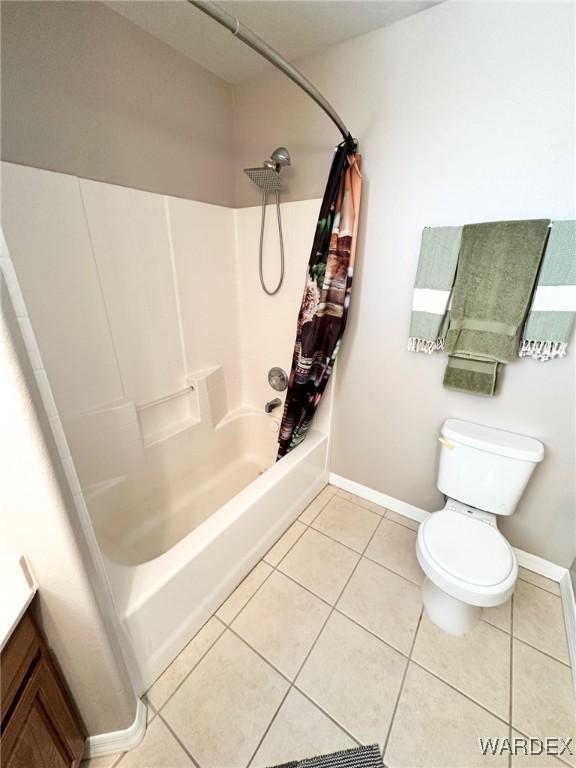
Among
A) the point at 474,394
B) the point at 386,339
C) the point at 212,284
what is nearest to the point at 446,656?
the point at 474,394

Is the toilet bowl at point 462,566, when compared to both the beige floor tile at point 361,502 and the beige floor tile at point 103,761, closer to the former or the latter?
the beige floor tile at point 361,502

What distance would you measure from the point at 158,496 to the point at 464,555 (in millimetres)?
1476

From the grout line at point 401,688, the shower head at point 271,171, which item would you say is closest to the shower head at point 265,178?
the shower head at point 271,171

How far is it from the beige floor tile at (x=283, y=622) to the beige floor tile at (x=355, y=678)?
0.05 meters

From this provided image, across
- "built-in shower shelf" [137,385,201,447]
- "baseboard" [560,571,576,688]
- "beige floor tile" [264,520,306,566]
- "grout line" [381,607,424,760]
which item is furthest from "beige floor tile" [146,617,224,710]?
"baseboard" [560,571,576,688]

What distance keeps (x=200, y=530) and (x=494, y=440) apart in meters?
1.29

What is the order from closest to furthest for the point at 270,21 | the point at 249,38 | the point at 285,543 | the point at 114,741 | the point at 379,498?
1. the point at 249,38
2. the point at 114,741
3. the point at 270,21
4. the point at 285,543
5. the point at 379,498

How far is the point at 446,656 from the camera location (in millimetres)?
1154

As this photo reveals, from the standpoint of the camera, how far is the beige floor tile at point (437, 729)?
91cm

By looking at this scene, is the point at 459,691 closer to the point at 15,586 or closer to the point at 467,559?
the point at 467,559

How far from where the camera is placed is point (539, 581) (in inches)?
56.5

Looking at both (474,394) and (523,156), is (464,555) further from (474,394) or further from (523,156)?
(523,156)

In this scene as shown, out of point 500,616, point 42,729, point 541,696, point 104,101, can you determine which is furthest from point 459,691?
point 104,101

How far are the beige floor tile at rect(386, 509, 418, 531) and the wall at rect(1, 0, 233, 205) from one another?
212 centimetres
